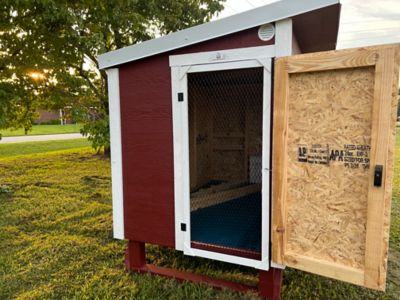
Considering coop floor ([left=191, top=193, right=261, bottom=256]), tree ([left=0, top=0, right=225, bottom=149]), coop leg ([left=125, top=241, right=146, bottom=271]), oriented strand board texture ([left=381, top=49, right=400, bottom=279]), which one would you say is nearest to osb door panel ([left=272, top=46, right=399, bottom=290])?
oriented strand board texture ([left=381, top=49, right=400, bottom=279])

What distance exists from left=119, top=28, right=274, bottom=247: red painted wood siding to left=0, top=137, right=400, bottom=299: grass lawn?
43cm

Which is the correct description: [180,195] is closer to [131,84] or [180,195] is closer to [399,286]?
[131,84]

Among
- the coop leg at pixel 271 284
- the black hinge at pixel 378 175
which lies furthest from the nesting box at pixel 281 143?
the coop leg at pixel 271 284

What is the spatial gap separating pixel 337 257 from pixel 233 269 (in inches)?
47.0

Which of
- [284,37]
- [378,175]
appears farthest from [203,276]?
[284,37]

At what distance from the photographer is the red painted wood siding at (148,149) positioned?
2.63 meters

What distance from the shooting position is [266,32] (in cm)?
218

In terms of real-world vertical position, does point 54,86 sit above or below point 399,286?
above

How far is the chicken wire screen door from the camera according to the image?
234 cm

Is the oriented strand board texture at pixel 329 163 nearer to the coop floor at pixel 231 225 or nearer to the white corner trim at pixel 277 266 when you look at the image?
the white corner trim at pixel 277 266

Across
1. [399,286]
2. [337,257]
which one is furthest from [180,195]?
[399,286]

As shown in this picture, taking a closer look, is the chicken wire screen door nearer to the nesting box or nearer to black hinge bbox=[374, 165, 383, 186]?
the nesting box

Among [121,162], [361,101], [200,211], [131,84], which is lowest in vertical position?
[200,211]

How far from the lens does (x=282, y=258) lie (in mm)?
2264
